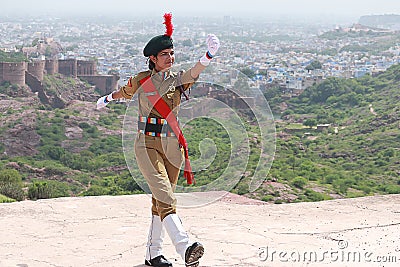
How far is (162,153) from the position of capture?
3.41 meters

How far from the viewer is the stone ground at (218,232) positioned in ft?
12.4

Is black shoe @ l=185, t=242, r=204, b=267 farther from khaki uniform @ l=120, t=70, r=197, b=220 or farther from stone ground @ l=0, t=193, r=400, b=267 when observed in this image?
stone ground @ l=0, t=193, r=400, b=267

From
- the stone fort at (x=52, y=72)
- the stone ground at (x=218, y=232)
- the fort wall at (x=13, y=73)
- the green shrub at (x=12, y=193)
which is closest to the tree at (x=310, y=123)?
the stone fort at (x=52, y=72)

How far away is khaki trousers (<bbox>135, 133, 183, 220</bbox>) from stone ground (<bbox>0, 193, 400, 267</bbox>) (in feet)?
1.72

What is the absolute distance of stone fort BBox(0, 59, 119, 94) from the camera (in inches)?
1762

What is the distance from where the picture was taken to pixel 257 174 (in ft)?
14.2

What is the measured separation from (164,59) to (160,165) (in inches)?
21.3

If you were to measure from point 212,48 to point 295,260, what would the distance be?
1.30 m

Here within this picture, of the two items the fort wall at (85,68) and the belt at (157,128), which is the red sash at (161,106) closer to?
the belt at (157,128)

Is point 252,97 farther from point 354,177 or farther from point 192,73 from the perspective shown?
point 354,177

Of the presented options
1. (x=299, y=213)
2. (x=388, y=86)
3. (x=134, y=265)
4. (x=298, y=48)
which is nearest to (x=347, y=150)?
(x=388, y=86)

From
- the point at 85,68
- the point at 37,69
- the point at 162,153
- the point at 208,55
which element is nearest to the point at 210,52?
the point at 208,55

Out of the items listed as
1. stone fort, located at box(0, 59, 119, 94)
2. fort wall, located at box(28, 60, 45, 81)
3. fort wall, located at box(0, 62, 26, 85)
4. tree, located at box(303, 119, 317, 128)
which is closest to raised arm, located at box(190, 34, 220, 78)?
tree, located at box(303, 119, 317, 128)

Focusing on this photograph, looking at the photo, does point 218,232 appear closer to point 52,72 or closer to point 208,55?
point 208,55
